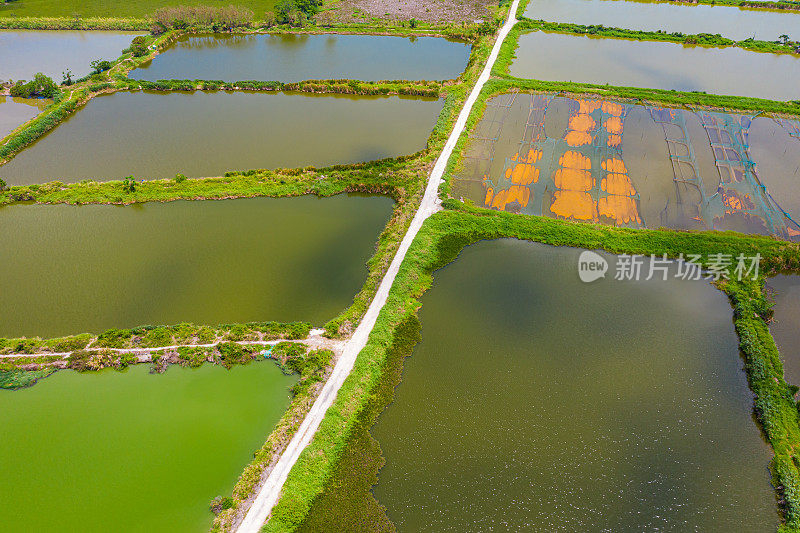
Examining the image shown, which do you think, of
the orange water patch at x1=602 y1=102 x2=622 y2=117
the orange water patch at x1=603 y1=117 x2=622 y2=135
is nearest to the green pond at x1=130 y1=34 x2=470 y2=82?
the orange water patch at x1=602 y1=102 x2=622 y2=117

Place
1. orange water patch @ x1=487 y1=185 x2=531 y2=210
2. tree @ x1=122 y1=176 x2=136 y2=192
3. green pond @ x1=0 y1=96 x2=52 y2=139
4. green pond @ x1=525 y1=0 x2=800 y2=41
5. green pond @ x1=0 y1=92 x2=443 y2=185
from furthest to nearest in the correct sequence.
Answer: green pond @ x1=525 y1=0 x2=800 y2=41
green pond @ x1=0 y1=96 x2=52 y2=139
green pond @ x1=0 y1=92 x2=443 y2=185
tree @ x1=122 y1=176 x2=136 y2=192
orange water patch @ x1=487 y1=185 x2=531 y2=210

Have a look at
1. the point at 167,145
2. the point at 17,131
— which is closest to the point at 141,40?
the point at 17,131

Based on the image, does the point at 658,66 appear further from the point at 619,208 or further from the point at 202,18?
the point at 202,18

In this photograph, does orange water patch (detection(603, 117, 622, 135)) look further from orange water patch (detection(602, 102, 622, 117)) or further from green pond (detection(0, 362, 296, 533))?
green pond (detection(0, 362, 296, 533))

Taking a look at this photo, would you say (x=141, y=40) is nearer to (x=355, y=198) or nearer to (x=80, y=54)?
(x=80, y=54)

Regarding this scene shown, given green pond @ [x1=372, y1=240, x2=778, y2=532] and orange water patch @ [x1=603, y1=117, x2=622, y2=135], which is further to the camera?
orange water patch @ [x1=603, y1=117, x2=622, y2=135]

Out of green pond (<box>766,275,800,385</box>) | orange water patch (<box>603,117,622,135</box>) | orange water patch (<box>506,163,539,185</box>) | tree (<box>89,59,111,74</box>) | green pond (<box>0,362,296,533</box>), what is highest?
tree (<box>89,59,111,74</box>)

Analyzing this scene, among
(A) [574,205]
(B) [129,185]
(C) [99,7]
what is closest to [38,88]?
(B) [129,185]
